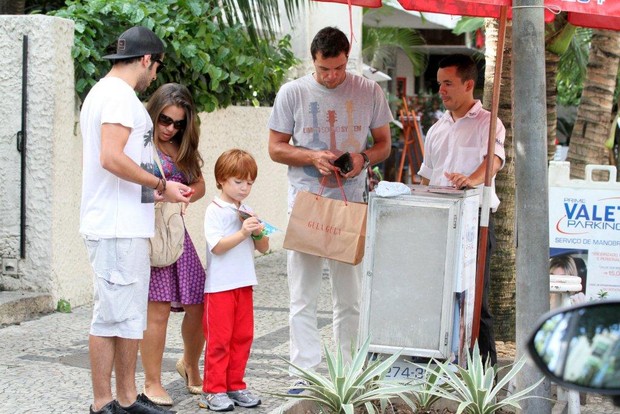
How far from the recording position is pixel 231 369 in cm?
564

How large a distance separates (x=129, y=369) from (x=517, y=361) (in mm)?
1813

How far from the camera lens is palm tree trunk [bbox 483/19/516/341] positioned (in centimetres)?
702

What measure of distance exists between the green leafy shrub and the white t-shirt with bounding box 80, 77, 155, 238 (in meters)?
2.94

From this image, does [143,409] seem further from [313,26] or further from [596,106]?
[313,26]

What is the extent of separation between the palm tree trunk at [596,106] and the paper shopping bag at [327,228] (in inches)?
165

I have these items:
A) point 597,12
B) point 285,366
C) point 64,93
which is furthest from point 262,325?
point 597,12

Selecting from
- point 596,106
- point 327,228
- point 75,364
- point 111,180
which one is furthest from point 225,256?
point 596,106

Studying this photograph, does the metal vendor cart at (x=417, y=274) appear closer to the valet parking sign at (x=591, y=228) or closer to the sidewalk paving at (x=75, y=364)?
the sidewalk paving at (x=75, y=364)

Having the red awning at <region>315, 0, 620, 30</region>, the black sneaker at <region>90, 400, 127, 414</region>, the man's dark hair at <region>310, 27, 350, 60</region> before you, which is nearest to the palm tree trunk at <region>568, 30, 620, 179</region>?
the red awning at <region>315, 0, 620, 30</region>

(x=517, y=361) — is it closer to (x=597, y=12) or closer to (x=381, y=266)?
A: (x=381, y=266)

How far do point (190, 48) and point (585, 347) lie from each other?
7.32m

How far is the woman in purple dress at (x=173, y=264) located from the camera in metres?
5.55

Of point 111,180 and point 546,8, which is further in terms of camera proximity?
point 546,8

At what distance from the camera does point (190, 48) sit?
9031mm
